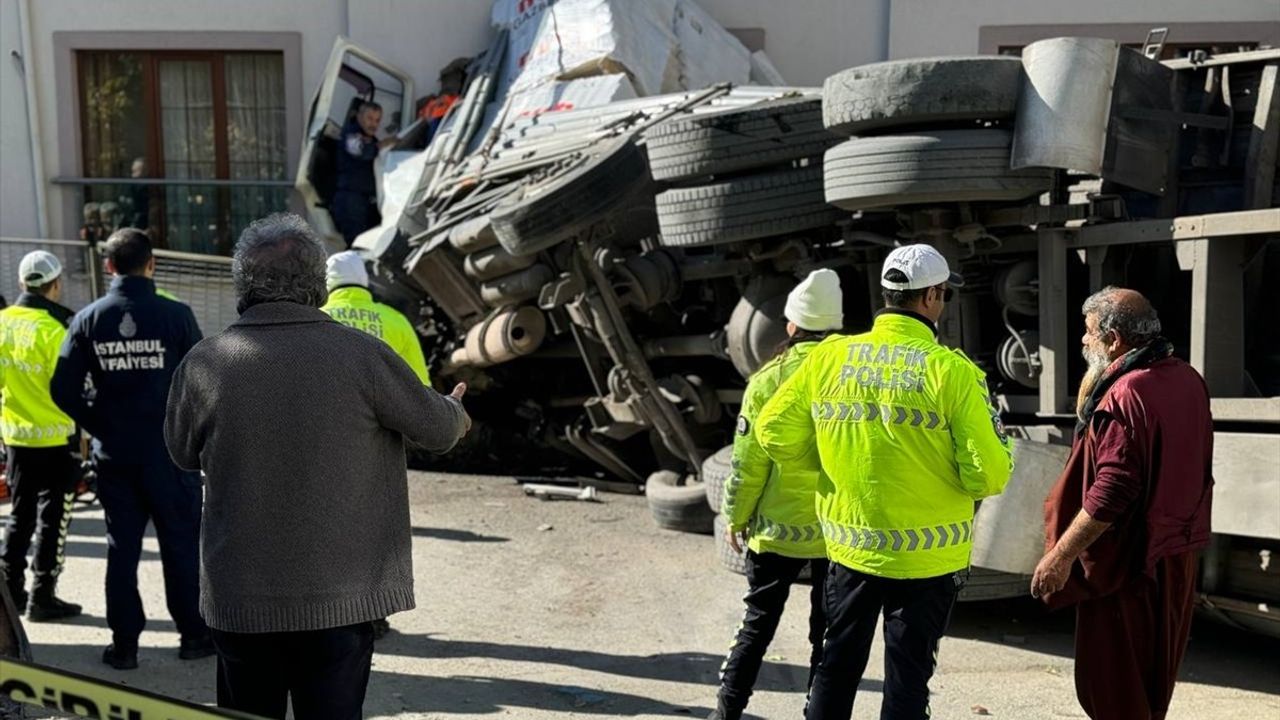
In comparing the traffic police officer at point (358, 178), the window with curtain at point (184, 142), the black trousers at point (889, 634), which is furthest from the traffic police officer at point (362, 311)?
the window with curtain at point (184, 142)

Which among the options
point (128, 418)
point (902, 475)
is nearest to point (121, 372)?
point (128, 418)

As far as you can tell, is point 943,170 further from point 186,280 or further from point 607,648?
point 186,280

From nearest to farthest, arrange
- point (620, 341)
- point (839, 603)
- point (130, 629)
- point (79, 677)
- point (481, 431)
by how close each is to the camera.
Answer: point (79, 677) < point (839, 603) < point (130, 629) < point (620, 341) < point (481, 431)

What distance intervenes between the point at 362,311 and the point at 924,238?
229cm

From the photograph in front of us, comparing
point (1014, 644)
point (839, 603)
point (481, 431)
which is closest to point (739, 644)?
point (839, 603)

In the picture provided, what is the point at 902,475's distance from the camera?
363 cm

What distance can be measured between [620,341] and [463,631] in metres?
2.23

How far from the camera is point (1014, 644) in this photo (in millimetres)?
5578

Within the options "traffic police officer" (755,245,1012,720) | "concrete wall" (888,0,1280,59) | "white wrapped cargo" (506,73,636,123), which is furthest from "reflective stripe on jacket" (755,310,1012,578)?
"concrete wall" (888,0,1280,59)

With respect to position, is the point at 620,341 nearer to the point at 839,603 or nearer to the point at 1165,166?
the point at 1165,166

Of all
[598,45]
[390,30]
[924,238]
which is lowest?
[924,238]

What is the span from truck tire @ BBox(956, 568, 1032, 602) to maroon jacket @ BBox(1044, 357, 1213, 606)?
1.70 meters

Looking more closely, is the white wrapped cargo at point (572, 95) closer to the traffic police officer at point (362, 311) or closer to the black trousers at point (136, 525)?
the traffic police officer at point (362, 311)

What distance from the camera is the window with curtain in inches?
551
